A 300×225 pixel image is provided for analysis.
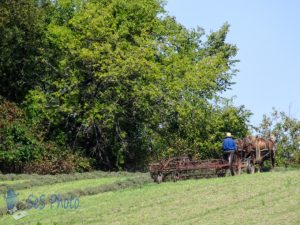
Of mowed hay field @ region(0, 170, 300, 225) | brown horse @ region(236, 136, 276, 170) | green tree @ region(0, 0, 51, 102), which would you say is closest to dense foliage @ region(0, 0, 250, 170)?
green tree @ region(0, 0, 51, 102)

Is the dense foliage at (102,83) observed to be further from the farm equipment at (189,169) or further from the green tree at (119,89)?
the farm equipment at (189,169)

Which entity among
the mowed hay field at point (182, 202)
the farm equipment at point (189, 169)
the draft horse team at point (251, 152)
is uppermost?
the draft horse team at point (251, 152)

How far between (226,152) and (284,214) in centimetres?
1174

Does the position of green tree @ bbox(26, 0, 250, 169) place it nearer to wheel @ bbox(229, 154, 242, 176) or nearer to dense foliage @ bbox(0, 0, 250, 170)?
dense foliage @ bbox(0, 0, 250, 170)

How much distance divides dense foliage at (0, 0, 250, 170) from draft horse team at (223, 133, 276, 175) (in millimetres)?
12447

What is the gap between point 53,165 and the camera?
41.8 m

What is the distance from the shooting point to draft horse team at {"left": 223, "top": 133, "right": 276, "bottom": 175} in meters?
32.6

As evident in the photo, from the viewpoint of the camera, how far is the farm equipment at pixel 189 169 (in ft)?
103

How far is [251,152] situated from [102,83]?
15096 millimetres

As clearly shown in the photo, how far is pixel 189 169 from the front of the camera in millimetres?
31781

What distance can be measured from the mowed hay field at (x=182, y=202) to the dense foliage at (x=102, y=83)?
47.6ft

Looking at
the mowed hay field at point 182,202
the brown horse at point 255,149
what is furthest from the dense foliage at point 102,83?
the mowed hay field at point 182,202

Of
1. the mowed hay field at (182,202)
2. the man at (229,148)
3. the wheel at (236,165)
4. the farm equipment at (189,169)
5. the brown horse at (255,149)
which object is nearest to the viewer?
the mowed hay field at (182,202)

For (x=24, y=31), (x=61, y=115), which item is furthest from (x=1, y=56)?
(x=61, y=115)
